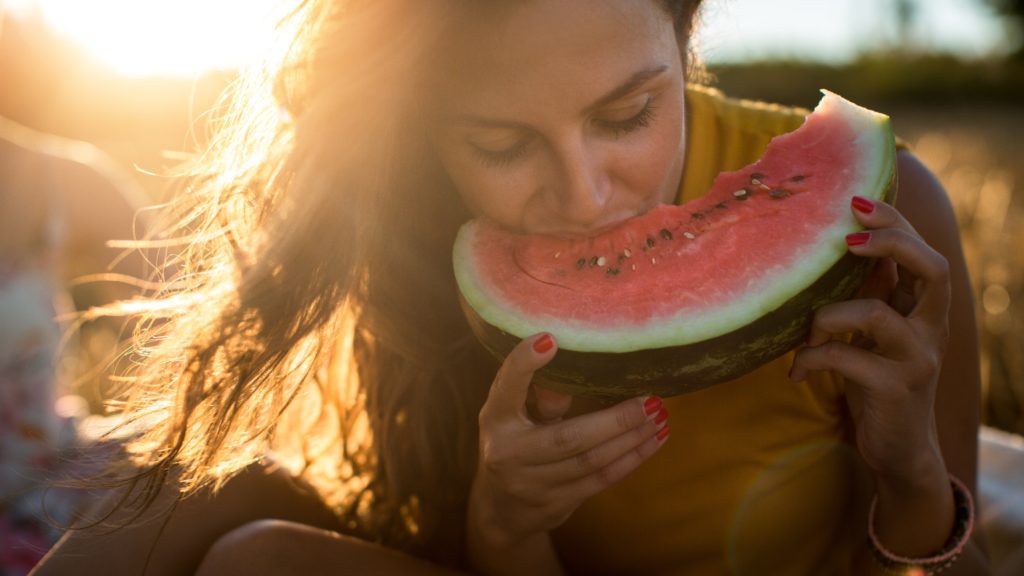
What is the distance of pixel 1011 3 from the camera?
23250mm

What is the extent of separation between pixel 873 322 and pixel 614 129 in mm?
587

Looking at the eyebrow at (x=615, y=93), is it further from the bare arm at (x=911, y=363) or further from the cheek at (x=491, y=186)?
the bare arm at (x=911, y=363)

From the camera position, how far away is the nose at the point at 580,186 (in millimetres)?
1567

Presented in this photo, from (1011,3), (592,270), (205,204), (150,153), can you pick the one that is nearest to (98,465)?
(205,204)

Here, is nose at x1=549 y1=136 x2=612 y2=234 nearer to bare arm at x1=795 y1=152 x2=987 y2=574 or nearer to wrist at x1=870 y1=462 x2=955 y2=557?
bare arm at x1=795 y1=152 x2=987 y2=574

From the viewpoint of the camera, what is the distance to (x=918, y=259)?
1360 millimetres

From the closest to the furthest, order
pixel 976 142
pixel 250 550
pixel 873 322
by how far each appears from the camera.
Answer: pixel 873 322, pixel 250 550, pixel 976 142

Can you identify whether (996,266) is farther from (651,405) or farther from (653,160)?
(651,405)

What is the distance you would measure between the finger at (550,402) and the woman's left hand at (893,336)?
436mm

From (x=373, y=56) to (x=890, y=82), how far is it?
759 inches

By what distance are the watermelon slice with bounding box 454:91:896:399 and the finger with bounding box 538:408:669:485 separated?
0.21 feet

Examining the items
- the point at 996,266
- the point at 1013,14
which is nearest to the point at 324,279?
the point at 996,266

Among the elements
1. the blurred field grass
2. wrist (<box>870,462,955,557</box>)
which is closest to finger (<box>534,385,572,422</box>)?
wrist (<box>870,462,955,557</box>)

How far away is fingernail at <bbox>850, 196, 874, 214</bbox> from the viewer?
143 cm
